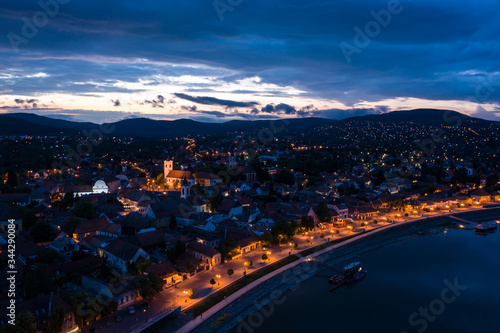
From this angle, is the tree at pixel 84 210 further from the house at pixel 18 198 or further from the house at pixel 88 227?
the house at pixel 18 198

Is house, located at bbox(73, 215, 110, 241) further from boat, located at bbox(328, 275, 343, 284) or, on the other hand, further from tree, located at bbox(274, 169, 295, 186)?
tree, located at bbox(274, 169, 295, 186)

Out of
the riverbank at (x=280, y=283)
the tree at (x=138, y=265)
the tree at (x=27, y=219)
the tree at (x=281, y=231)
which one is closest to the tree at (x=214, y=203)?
the tree at (x=281, y=231)

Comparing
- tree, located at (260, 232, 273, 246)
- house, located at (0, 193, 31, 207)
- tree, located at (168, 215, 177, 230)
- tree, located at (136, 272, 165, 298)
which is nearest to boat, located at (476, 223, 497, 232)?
tree, located at (260, 232, 273, 246)

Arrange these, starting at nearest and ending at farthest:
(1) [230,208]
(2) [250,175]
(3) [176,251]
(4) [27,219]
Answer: (3) [176,251]
(4) [27,219]
(1) [230,208]
(2) [250,175]

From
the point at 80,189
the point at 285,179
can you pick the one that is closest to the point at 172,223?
the point at 80,189

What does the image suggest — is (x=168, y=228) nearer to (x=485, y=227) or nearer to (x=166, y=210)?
(x=166, y=210)

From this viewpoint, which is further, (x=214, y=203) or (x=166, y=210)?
(x=214, y=203)

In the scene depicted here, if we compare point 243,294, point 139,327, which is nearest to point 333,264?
Result: point 243,294
